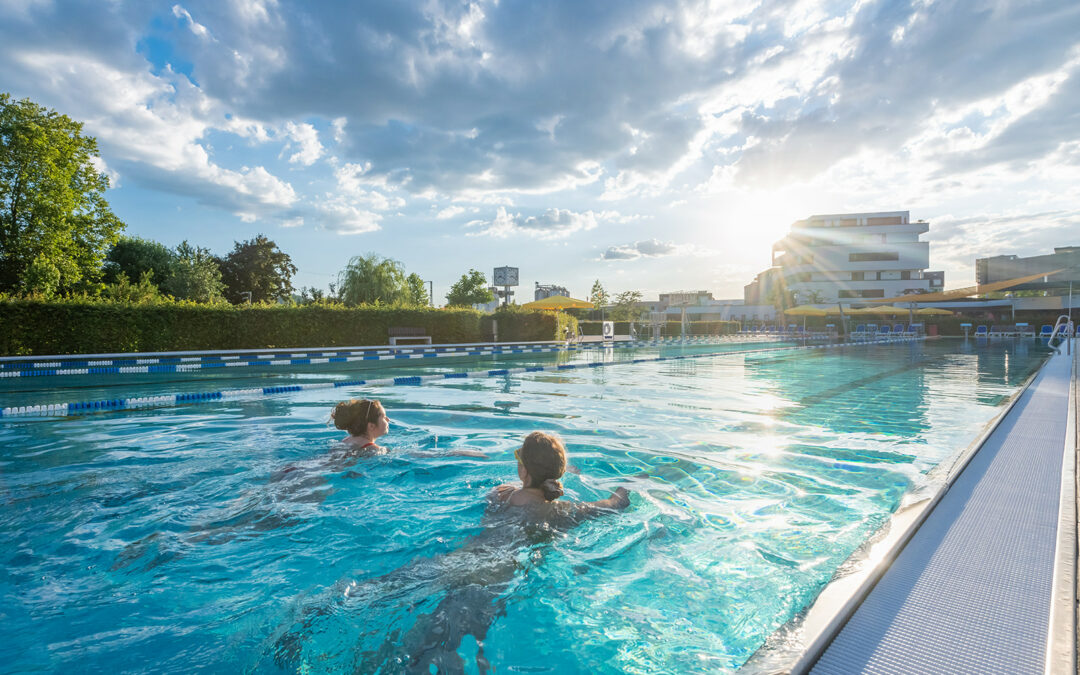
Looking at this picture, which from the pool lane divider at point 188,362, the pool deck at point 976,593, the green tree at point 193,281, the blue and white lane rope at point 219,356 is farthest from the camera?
the green tree at point 193,281

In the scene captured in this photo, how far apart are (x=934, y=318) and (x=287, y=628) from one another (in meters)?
55.4

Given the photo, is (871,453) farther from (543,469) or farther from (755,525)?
(543,469)

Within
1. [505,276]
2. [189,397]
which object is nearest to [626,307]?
[505,276]

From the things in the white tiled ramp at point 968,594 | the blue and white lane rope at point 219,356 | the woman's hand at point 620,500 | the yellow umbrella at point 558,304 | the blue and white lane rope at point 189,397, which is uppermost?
the yellow umbrella at point 558,304

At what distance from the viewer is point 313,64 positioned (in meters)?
16.2

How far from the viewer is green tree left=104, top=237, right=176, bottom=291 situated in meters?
38.2

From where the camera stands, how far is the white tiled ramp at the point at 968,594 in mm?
1387

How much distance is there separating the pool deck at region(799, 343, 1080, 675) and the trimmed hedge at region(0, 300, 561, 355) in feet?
65.0

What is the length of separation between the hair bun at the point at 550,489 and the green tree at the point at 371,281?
40165 millimetres

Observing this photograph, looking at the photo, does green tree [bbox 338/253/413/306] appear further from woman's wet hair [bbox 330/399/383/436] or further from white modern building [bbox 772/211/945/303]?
white modern building [bbox 772/211/945/303]

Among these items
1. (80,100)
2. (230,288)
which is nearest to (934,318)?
(80,100)

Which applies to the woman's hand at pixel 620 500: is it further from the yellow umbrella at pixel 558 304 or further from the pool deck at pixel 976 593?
the yellow umbrella at pixel 558 304

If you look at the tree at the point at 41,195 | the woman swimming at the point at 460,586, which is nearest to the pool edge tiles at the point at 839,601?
the woman swimming at the point at 460,586

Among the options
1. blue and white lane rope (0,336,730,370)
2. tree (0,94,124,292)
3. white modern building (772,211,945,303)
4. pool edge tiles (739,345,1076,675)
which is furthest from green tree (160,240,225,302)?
white modern building (772,211,945,303)
